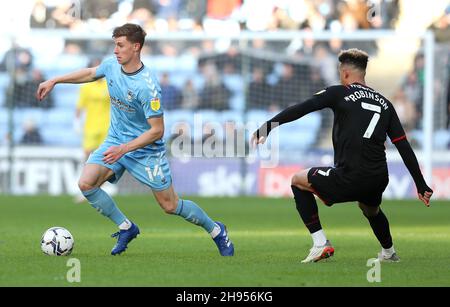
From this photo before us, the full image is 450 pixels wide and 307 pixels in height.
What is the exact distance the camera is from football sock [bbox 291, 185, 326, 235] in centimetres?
957

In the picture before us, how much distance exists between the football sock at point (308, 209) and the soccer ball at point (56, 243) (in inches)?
87.0

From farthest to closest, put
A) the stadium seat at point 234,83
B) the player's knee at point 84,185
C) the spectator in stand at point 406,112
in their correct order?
1. the stadium seat at point 234,83
2. the spectator in stand at point 406,112
3. the player's knee at point 84,185

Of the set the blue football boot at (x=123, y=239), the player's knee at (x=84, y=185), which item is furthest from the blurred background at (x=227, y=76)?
the player's knee at (x=84, y=185)

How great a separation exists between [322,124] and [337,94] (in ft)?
48.6

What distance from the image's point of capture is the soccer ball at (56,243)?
32.6 feet

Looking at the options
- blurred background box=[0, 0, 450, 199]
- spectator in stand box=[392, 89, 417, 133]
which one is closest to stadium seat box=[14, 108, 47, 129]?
blurred background box=[0, 0, 450, 199]

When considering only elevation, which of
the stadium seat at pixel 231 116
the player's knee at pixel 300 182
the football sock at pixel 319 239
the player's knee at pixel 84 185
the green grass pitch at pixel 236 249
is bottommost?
the green grass pitch at pixel 236 249

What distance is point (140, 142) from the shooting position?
974 cm

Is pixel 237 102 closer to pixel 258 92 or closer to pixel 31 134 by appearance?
pixel 258 92

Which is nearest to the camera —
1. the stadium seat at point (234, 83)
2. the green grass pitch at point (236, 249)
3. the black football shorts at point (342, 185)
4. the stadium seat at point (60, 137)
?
the green grass pitch at point (236, 249)

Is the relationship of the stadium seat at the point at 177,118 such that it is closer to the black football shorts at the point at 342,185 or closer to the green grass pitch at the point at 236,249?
the green grass pitch at the point at 236,249

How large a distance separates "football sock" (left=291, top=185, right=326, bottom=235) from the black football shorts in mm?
138

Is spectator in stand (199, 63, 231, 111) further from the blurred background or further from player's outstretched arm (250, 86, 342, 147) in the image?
player's outstretched arm (250, 86, 342, 147)
